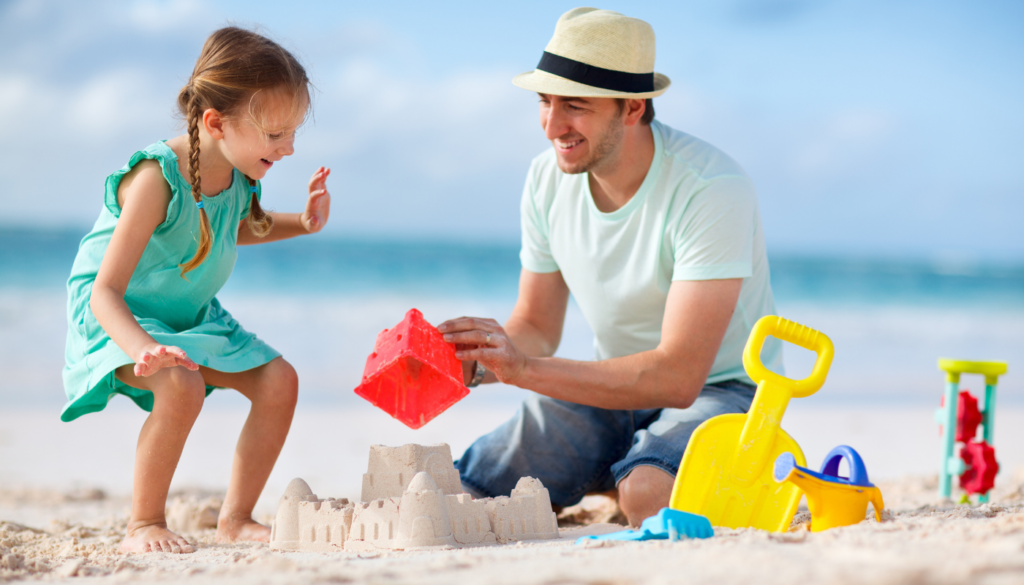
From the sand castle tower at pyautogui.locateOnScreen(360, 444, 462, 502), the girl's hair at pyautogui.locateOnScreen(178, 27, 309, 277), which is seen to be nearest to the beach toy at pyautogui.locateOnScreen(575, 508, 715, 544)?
the sand castle tower at pyautogui.locateOnScreen(360, 444, 462, 502)

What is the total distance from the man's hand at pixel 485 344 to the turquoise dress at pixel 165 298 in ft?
2.21

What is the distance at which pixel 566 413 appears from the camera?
296 centimetres

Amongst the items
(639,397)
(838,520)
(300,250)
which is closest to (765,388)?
(838,520)

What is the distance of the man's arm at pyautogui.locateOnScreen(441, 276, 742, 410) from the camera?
2457 mm

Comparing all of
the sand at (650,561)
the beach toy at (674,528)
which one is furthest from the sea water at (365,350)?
the beach toy at (674,528)

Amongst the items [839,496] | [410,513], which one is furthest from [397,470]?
[839,496]

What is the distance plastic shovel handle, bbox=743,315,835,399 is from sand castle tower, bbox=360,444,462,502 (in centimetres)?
86

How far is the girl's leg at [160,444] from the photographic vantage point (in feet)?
7.16

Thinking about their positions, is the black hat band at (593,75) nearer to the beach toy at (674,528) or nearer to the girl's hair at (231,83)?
the girl's hair at (231,83)

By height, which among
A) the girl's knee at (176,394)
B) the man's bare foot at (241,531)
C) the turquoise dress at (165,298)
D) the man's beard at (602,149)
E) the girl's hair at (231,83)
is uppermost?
the girl's hair at (231,83)

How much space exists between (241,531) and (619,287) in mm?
1487

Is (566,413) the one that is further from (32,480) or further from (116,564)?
(32,480)

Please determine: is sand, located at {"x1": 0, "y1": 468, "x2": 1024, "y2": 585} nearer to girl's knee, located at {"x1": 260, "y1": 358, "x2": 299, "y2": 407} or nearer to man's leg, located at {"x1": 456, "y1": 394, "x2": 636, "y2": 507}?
girl's knee, located at {"x1": 260, "y1": 358, "x2": 299, "y2": 407}

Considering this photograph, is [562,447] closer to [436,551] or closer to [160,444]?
[436,551]
